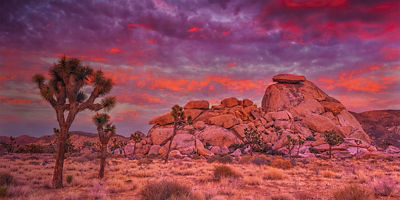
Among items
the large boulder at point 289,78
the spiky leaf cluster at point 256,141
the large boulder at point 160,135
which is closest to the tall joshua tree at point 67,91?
the spiky leaf cluster at point 256,141

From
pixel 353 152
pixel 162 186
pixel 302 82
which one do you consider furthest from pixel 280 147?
pixel 162 186

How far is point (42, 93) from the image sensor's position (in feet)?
39.1

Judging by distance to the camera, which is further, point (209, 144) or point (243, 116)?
point (243, 116)

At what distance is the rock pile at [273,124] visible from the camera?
7175 cm

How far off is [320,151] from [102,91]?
68980 mm

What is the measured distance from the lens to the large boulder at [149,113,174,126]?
317 ft

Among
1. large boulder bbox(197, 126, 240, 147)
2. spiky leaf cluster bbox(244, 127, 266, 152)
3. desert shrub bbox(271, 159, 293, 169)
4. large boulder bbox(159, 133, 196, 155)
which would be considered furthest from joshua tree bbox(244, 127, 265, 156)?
desert shrub bbox(271, 159, 293, 169)

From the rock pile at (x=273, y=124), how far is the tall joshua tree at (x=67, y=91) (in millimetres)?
50486

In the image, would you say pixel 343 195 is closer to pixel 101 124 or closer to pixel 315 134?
pixel 101 124

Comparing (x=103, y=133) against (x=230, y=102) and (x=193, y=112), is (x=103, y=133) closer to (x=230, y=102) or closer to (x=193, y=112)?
(x=193, y=112)

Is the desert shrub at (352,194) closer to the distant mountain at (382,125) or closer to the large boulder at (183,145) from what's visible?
the large boulder at (183,145)

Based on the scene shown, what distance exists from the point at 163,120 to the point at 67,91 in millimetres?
85289

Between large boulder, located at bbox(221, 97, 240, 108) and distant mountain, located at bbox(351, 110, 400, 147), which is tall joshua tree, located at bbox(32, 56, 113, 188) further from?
distant mountain, located at bbox(351, 110, 400, 147)

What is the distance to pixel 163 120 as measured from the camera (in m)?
96.9
